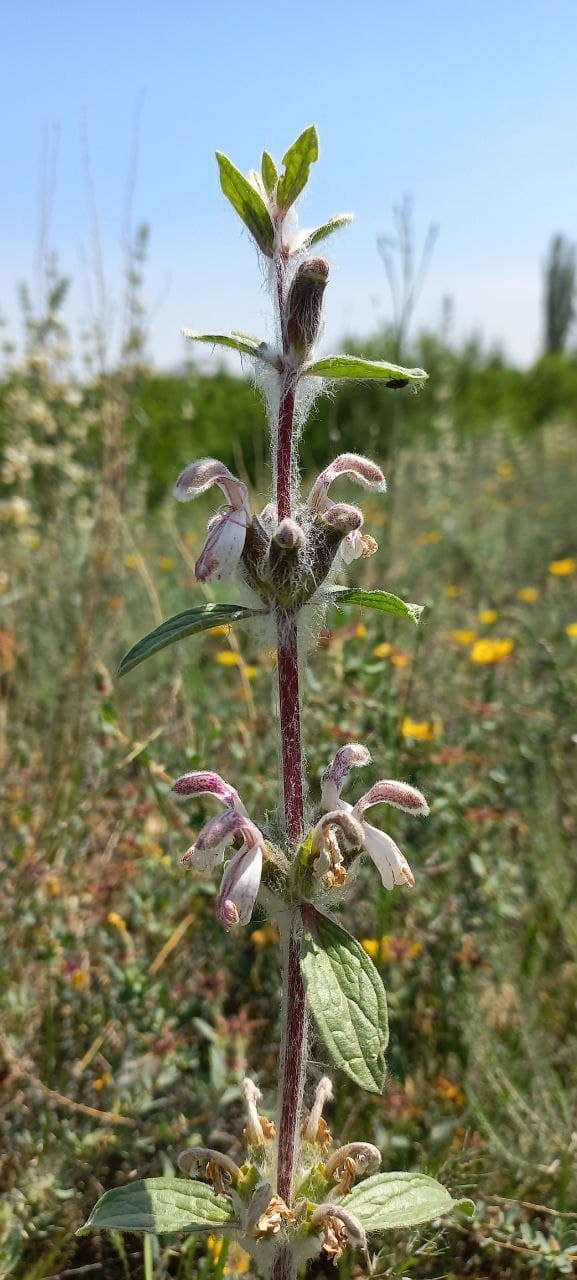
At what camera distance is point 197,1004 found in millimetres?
1782

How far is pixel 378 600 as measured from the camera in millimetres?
1016

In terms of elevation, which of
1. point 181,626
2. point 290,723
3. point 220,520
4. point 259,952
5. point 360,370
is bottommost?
point 259,952

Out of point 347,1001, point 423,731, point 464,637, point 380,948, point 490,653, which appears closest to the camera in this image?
point 347,1001

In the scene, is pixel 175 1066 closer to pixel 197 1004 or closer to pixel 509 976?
pixel 197 1004

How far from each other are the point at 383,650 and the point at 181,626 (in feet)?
4.07

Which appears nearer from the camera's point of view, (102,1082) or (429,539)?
(102,1082)

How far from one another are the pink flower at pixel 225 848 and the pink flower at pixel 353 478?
300mm

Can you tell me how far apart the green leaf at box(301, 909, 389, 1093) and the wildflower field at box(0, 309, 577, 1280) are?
1.09 feet

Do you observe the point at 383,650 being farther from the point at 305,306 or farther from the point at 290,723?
the point at 305,306

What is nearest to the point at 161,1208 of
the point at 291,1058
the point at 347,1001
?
the point at 291,1058

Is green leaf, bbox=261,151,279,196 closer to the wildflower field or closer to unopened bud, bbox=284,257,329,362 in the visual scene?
unopened bud, bbox=284,257,329,362

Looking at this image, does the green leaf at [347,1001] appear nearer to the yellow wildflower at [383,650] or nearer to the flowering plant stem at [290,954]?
the flowering plant stem at [290,954]

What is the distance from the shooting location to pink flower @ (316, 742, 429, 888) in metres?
1.00

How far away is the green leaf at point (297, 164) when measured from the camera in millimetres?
954
